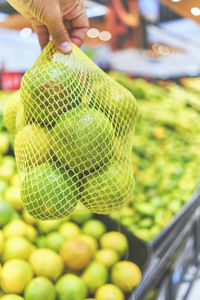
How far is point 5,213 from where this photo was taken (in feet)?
4.35

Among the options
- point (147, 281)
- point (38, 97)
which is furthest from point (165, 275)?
point (38, 97)

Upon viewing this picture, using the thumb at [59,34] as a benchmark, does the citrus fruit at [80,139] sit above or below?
below

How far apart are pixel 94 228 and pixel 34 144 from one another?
864 mm

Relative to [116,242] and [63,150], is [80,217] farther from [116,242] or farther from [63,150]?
[63,150]

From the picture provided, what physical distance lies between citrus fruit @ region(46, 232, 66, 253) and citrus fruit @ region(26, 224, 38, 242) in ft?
0.22

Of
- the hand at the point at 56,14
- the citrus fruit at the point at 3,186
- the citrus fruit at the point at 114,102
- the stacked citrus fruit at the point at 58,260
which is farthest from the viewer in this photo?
the citrus fruit at the point at 3,186

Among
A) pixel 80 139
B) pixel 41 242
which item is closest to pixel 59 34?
pixel 80 139

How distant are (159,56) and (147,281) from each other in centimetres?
278

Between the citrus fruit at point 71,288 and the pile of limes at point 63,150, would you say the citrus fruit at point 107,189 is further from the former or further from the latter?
the citrus fruit at point 71,288

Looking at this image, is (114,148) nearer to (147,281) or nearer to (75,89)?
(75,89)

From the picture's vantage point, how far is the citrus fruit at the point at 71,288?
115 centimetres

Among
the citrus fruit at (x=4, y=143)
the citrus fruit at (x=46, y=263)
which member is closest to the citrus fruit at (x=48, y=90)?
the citrus fruit at (x=46, y=263)

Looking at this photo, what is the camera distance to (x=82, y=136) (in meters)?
0.75

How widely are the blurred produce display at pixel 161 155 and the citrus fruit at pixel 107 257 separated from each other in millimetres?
398
